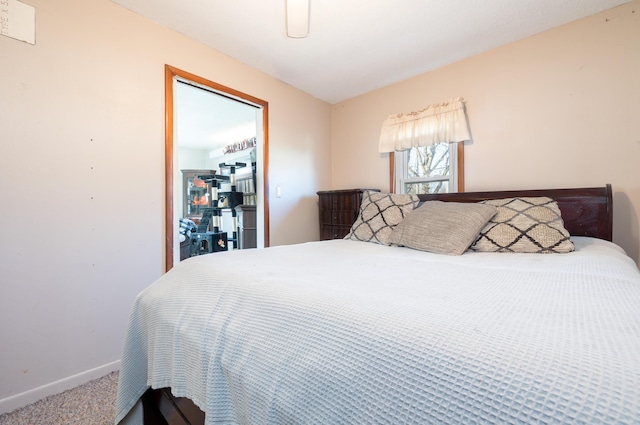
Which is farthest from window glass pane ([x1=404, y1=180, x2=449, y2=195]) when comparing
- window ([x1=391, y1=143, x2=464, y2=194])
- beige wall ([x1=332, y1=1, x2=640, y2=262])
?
beige wall ([x1=332, y1=1, x2=640, y2=262])

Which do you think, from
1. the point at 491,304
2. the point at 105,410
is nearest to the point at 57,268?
the point at 105,410

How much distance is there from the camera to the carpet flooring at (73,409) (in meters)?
1.33

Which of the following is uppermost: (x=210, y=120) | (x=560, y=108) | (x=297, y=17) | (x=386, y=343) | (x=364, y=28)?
(x=210, y=120)

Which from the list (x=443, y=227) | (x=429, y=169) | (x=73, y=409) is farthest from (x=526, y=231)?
(x=73, y=409)

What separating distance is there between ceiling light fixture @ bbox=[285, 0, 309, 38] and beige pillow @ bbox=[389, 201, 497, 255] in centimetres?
132

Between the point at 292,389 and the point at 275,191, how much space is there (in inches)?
92.5

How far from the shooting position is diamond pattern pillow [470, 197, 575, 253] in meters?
1.43

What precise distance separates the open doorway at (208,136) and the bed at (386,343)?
1.09 metres

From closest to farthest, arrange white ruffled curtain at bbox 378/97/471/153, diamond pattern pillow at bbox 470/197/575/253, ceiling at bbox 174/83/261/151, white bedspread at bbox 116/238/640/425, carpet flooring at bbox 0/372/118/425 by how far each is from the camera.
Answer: white bedspread at bbox 116/238/640/425
carpet flooring at bbox 0/372/118/425
diamond pattern pillow at bbox 470/197/575/253
white ruffled curtain at bbox 378/97/471/153
ceiling at bbox 174/83/261/151

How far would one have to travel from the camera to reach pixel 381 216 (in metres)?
1.98

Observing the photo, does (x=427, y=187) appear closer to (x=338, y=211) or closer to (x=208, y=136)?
(x=338, y=211)

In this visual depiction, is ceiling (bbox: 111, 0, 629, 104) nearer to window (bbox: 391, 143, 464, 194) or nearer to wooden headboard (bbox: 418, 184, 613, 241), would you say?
window (bbox: 391, 143, 464, 194)

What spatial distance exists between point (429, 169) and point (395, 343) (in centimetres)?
253

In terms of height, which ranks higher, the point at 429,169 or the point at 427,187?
the point at 429,169
